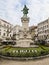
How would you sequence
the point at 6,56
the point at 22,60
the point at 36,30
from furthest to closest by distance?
the point at 36,30, the point at 6,56, the point at 22,60

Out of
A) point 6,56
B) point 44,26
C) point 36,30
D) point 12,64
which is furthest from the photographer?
point 36,30

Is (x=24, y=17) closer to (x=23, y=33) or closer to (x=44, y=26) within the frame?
(x=23, y=33)

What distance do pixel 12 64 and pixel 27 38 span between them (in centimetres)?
1647

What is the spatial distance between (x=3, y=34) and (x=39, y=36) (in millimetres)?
25084

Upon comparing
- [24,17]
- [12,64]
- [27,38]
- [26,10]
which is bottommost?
[12,64]

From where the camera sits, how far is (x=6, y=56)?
66.5ft

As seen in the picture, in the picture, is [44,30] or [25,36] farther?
[44,30]

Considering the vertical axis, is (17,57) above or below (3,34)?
below

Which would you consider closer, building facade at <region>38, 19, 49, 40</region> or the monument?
the monument

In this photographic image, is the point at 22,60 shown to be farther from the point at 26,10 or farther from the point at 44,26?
the point at 44,26

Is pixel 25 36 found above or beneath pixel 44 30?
beneath

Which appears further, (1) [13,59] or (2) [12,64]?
(1) [13,59]

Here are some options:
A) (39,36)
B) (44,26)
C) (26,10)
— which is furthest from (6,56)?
(39,36)

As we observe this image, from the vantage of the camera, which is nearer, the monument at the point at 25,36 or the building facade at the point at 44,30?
the monument at the point at 25,36
